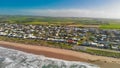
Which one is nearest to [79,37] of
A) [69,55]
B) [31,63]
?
[69,55]

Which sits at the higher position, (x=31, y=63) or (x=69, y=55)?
(x=31, y=63)

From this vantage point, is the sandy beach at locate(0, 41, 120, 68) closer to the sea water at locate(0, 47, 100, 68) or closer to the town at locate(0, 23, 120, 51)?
the sea water at locate(0, 47, 100, 68)

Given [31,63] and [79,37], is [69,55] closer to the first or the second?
[31,63]

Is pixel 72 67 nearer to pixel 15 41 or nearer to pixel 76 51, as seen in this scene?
pixel 76 51

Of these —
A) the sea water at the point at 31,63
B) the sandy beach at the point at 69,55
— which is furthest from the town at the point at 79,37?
the sea water at the point at 31,63

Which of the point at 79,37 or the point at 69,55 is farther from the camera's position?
the point at 79,37

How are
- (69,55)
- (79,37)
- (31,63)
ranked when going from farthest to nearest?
(79,37) < (69,55) < (31,63)

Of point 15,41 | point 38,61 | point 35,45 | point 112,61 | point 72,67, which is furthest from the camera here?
point 15,41

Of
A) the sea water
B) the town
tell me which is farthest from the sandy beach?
the town

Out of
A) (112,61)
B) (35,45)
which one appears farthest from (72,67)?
(35,45)
